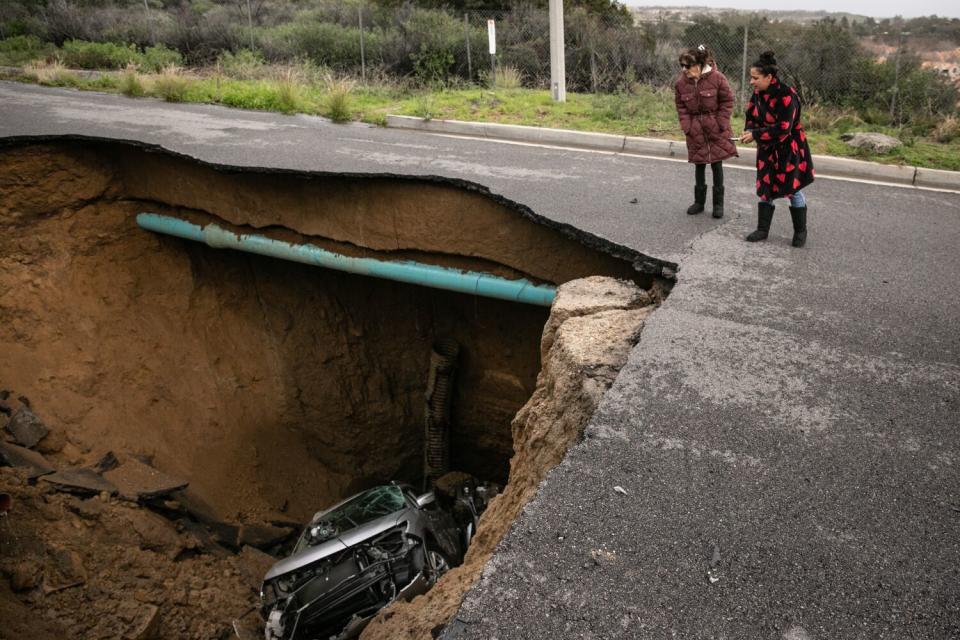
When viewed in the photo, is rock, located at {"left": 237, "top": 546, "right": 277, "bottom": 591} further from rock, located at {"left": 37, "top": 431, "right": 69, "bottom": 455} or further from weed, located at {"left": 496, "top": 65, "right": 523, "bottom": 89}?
weed, located at {"left": 496, "top": 65, "right": 523, "bottom": 89}

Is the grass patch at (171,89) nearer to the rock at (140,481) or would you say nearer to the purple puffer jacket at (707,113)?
the rock at (140,481)

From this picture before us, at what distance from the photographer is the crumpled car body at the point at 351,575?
7141 millimetres

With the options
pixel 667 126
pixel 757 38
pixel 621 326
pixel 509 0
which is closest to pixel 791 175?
pixel 621 326

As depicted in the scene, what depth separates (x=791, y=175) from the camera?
19.7 ft

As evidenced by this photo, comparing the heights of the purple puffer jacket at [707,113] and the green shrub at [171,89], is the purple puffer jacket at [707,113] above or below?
below

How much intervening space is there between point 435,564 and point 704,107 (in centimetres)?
526

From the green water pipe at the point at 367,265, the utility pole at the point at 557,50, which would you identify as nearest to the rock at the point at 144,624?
the green water pipe at the point at 367,265

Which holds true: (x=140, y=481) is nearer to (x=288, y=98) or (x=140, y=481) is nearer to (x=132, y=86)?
(x=288, y=98)

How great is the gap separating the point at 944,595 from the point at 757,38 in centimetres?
1476

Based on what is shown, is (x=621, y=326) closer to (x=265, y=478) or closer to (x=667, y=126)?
(x=265, y=478)

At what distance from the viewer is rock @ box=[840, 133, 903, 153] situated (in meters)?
9.91

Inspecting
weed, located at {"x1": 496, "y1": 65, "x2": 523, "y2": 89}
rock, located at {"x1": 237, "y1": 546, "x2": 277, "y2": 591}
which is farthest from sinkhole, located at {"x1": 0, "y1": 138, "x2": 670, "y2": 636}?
weed, located at {"x1": 496, "y1": 65, "x2": 523, "y2": 89}

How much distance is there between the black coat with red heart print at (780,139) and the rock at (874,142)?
475 cm

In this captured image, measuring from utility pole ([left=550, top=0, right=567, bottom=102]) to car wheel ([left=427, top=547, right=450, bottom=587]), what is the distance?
8.81 metres
